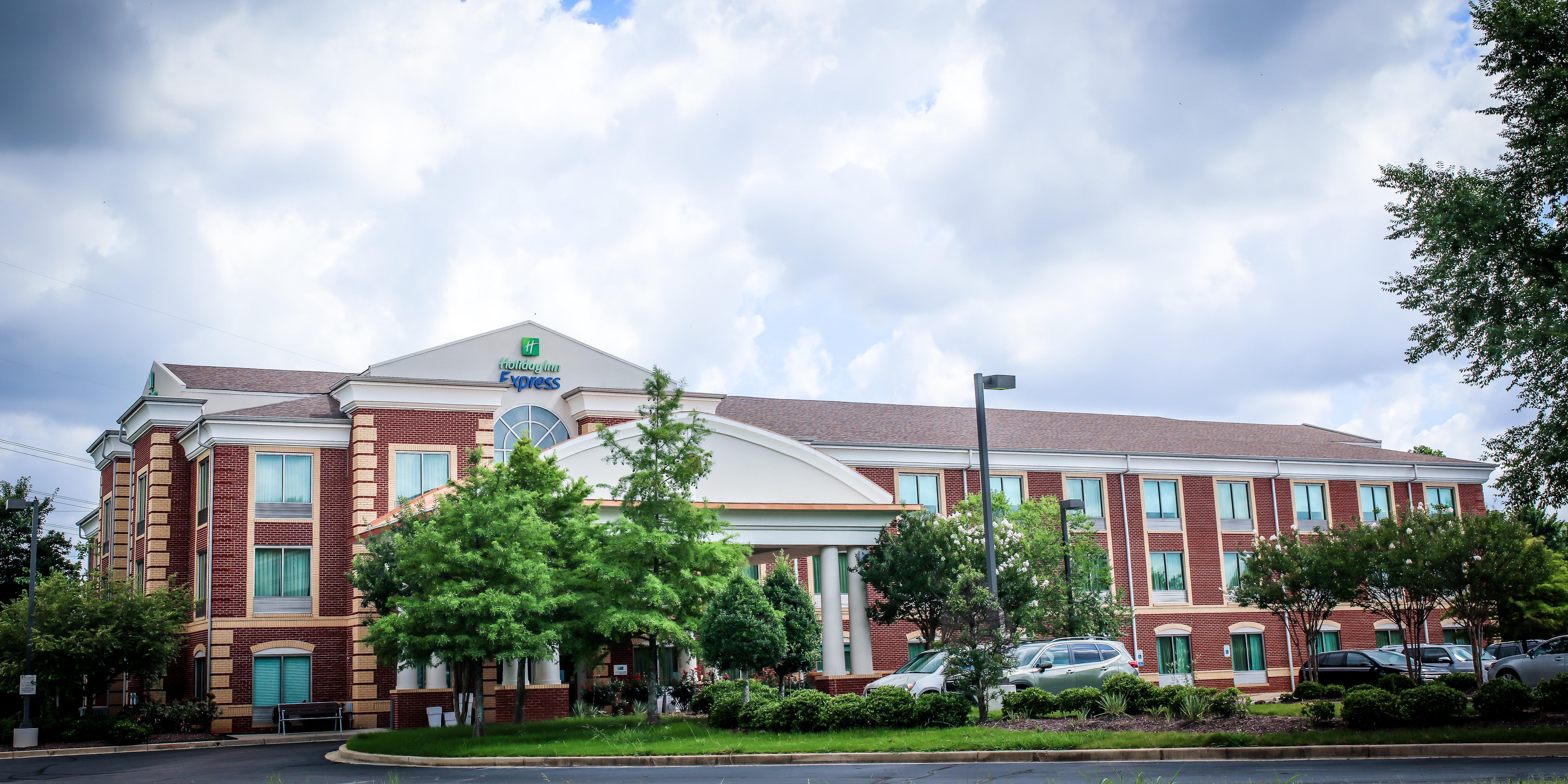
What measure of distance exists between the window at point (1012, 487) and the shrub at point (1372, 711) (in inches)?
1150

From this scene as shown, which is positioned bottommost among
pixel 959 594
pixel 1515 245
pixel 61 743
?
pixel 61 743

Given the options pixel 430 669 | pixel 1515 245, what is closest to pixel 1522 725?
pixel 1515 245

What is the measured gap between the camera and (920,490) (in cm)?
4712

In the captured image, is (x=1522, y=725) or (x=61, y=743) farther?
(x=61, y=743)

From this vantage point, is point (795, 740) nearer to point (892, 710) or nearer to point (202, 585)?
point (892, 710)

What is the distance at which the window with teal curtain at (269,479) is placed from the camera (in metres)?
37.1

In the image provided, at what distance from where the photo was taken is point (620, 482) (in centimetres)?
2681

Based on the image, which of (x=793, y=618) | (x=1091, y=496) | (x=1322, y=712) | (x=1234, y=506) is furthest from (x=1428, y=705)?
(x=1234, y=506)

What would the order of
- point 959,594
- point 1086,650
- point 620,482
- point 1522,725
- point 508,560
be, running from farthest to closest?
point 1086,650, point 620,482, point 508,560, point 959,594, point 1522,725

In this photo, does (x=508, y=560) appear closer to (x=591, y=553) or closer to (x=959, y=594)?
(x=591, y=553)

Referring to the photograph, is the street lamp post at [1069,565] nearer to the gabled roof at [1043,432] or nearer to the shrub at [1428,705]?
the gabled roof at [1043,432]

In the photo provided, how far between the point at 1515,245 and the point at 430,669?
27110 millimetres

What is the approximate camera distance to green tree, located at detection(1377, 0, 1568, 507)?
19.2 meters

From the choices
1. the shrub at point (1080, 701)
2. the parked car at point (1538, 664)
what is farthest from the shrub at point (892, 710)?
the parked car at point (1538, 664)
